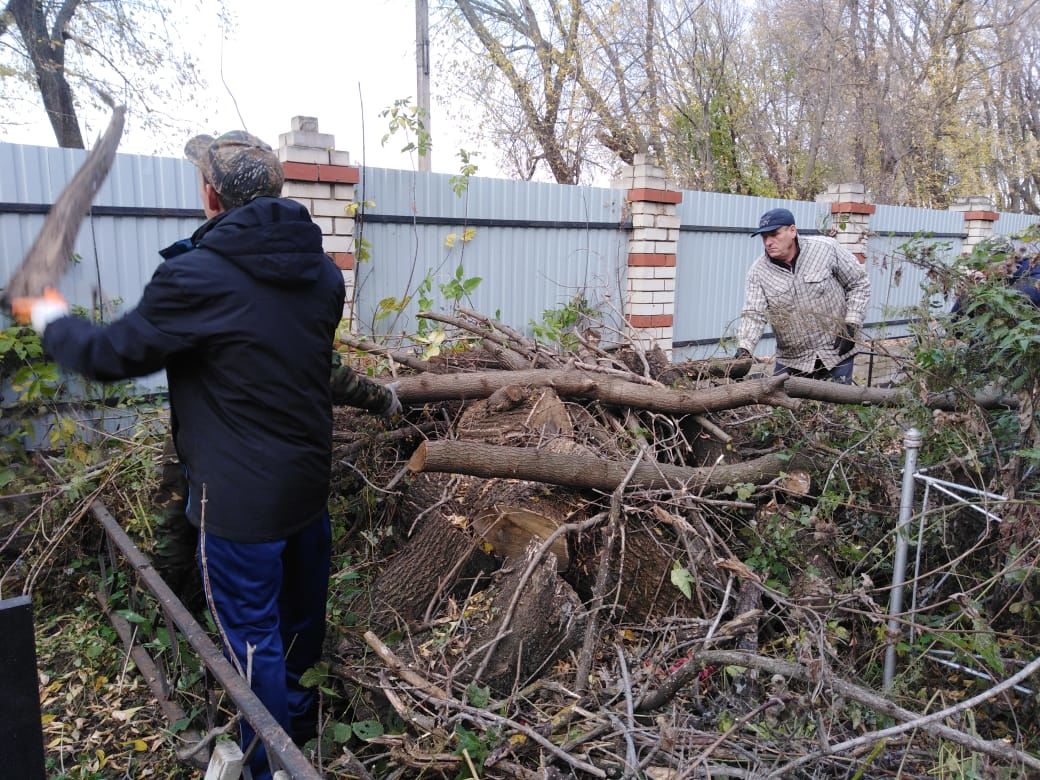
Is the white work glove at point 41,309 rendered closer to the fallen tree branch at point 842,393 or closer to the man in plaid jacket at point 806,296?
the fallen tree branch at point 842,393

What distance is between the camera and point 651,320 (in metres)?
8.02

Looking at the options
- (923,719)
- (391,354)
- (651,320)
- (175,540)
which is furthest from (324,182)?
(923,719)

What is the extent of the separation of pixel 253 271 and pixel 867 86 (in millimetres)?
17062

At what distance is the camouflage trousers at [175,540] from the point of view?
9.83 ft

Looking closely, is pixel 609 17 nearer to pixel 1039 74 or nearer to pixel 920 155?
pixel 920 155

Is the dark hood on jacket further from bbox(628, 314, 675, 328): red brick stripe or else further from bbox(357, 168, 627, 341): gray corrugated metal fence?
bbox(628, 314, 675, 328): red brick stripe

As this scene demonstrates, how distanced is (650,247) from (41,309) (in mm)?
6366

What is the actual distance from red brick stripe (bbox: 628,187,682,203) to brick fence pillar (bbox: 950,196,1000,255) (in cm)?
747

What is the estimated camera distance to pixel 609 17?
14.0 m

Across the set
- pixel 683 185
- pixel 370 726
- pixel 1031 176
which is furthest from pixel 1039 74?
pixel 370 726

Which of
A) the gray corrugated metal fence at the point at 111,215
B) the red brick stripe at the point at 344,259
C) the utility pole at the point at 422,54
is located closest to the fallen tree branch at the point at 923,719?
the gray corrugated metal fence at the point at 111,215

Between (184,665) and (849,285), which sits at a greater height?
(849,285)

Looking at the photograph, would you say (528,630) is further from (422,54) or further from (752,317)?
(422,54)

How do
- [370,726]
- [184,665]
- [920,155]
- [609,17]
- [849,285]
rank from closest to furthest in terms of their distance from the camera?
[370,726], [184,665], [849,285], [609,17], [920,155]
